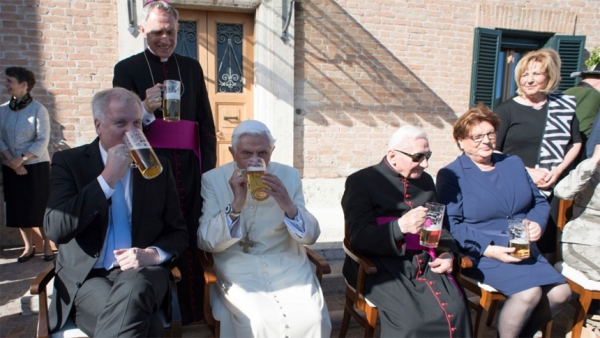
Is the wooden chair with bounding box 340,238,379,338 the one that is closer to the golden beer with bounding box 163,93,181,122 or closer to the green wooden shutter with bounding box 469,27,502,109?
the golden beer with bounding box 163,93,181,122

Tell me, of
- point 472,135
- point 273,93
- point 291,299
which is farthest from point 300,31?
point 291,299

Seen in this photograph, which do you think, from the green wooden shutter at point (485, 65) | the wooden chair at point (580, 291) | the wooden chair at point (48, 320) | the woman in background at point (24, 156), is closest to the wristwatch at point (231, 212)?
the wooden chair at point (48, 320)

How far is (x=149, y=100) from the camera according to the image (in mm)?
2520

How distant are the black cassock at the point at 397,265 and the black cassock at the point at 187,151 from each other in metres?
1.05

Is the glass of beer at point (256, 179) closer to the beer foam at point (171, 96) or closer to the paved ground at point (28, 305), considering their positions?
the beer foam at point (171, 96)

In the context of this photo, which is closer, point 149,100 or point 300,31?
point 149,100

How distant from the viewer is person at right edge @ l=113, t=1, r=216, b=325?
9.10 feet

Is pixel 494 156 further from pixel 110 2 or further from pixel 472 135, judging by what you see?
pixel 110 2

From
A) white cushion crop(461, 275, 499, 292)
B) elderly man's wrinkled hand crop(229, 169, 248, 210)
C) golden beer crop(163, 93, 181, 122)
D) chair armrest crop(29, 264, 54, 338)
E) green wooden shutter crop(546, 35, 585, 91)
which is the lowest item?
white cushion crop(461, 275, 499, 292)

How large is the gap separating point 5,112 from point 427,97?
552cm

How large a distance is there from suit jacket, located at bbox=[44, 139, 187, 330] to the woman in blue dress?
185 centimetres

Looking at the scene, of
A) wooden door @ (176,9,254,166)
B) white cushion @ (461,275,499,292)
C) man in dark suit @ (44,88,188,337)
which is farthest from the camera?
wooden door @ (176,9,254,166)

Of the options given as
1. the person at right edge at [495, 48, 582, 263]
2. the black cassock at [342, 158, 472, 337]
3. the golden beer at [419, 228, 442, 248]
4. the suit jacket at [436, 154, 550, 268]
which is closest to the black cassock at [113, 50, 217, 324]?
the black cassock at [342, 158, 472, 337]

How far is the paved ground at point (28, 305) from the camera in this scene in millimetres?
3195
